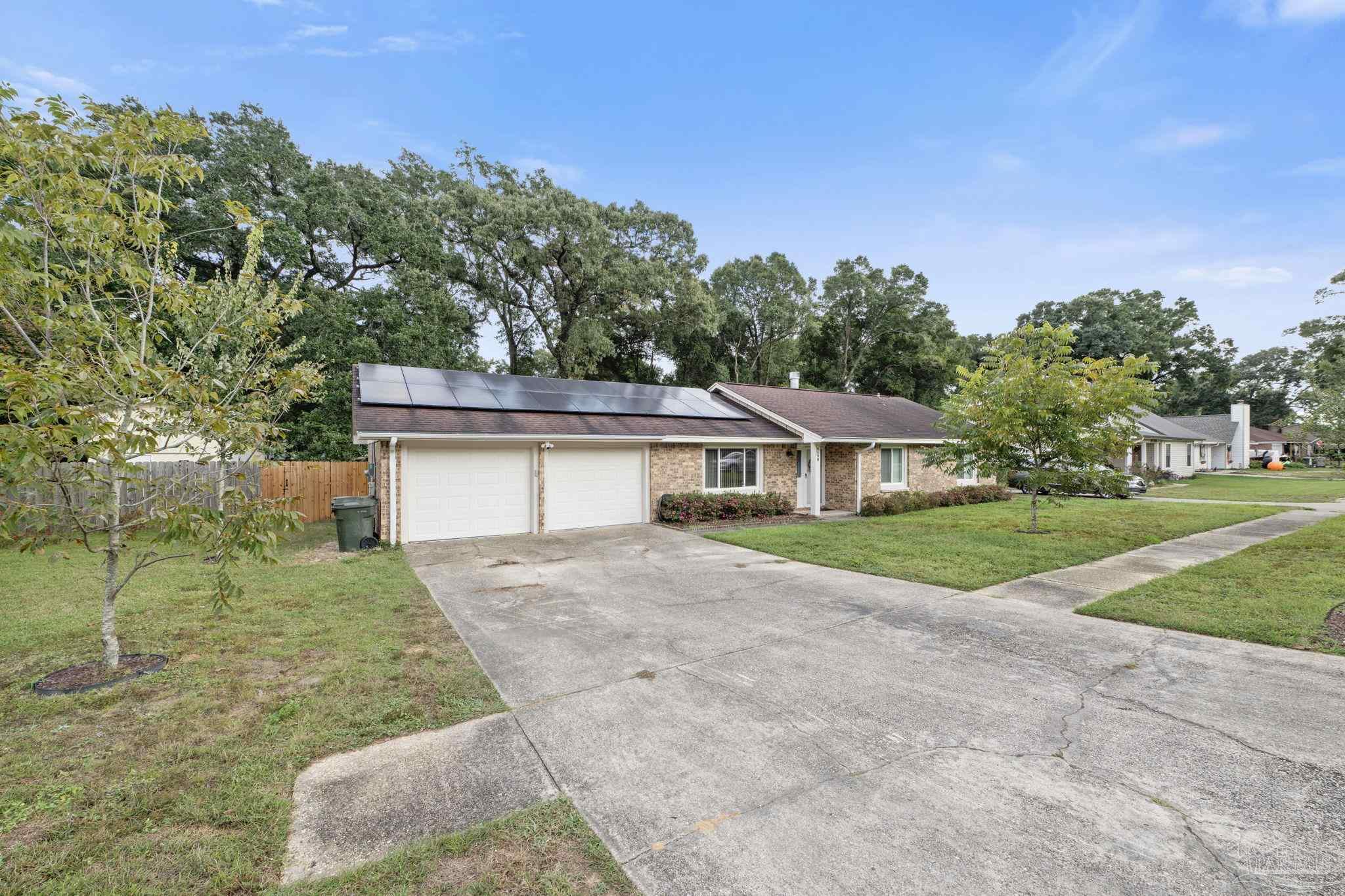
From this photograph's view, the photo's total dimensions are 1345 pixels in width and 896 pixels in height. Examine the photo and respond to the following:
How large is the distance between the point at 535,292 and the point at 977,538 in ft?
75.8

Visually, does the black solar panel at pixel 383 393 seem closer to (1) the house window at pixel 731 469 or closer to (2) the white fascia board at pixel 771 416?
(1) the house window at pixel 731 469

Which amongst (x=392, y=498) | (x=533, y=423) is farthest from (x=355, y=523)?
(x=533, y=423)

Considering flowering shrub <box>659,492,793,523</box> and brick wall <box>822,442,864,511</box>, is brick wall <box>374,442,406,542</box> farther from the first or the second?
brick wall <box>822,442,864,511</box>

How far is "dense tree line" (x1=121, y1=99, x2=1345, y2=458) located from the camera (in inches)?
770

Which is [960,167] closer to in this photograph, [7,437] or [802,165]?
[802,165]

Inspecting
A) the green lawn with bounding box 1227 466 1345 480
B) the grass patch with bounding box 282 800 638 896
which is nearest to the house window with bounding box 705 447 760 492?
the grass patch with bounding box 282 800 638 896

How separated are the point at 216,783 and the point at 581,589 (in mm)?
4704

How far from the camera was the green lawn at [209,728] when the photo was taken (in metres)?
2.38

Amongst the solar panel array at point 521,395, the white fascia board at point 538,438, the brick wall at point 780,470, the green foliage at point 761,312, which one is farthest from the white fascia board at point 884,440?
the green foliage at point 761,312

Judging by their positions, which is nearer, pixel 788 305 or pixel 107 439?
pixel 107 439

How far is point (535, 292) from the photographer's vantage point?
90.1ft

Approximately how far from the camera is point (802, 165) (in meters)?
17.6

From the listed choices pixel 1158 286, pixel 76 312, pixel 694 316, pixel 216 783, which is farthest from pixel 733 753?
pixel 1158 286

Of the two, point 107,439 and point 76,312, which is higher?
point 76,312
